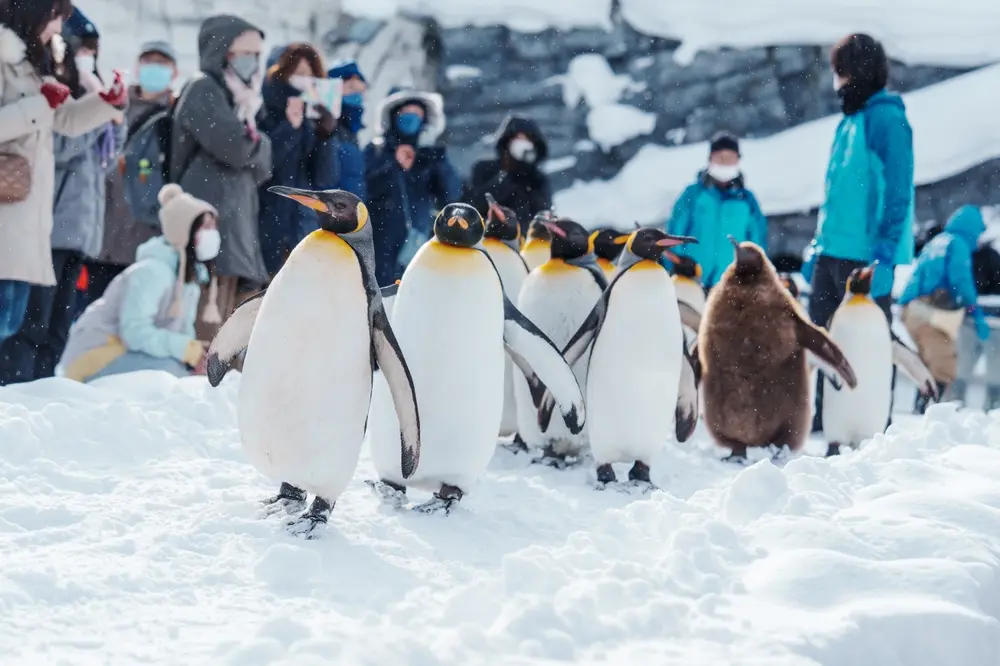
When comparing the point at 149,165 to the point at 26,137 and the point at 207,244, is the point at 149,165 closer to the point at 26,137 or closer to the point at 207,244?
the point at 207,244

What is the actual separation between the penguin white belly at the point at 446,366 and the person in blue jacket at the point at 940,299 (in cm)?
511

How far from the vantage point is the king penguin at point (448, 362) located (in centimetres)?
279

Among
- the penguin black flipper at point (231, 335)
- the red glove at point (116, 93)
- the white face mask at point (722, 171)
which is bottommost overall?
the penguin black flipper at point (231, 335)

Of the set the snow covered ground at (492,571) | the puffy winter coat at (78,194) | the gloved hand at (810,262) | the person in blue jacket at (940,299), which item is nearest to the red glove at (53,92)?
the puffy winter coat at (78,194)

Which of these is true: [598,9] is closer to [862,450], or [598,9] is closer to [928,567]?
[862,450]

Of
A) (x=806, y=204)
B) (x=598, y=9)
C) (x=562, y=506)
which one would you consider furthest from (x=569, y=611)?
(x=598, y=9)

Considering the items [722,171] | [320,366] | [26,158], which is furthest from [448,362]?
[722,171]

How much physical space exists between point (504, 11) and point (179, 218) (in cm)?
959

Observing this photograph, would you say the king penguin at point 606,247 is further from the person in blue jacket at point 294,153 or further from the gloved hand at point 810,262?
the person in blue jacket at point 294,153

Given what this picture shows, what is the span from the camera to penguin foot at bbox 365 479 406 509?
2771 millimetres

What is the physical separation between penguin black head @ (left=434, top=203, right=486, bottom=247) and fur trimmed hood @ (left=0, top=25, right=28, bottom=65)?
1.65 metres

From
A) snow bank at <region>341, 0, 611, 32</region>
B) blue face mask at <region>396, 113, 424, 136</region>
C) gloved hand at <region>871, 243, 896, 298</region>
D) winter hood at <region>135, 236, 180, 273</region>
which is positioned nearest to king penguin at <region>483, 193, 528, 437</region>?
winter hood at <region>135, 236, 180, 273</region>

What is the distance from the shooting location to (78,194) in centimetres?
408

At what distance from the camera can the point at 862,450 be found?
3.64m
